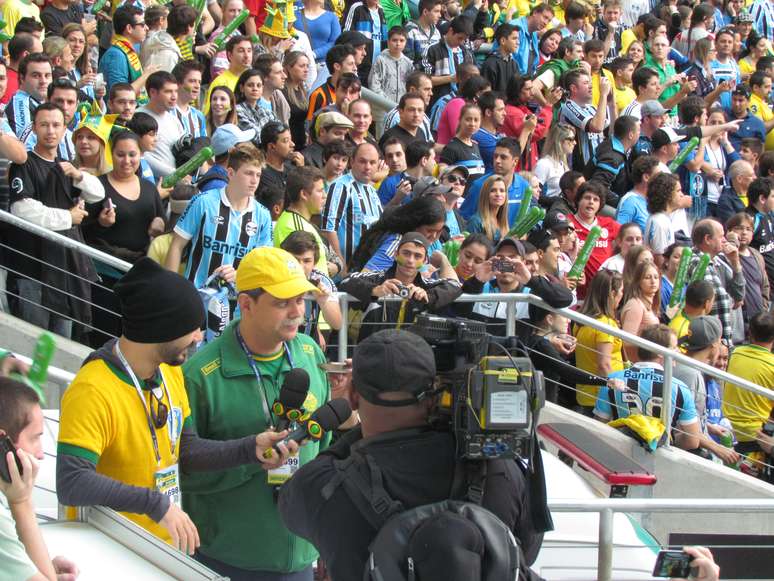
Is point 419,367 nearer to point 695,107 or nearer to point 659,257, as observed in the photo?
point 659,257

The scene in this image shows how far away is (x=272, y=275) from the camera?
13.5 ft

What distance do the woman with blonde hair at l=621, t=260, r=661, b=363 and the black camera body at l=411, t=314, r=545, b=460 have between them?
5290 mm

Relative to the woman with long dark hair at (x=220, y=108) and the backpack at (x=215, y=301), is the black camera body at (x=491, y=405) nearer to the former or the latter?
the backpack at (x=215, y=301)

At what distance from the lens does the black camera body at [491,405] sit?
316 cm

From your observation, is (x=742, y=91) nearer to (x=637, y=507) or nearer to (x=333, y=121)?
(x=333, y=121)

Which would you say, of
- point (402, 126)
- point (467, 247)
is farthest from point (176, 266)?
point (402, 126)

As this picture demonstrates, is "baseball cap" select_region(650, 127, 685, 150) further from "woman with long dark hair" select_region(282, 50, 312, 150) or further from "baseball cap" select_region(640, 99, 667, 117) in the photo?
"woman with long dark hair" select_region(282, 50, 312, 150)

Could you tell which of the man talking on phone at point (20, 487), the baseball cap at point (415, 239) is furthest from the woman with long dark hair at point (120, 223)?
the man talking on phone at point (20, 487)

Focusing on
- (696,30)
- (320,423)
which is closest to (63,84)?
(320,423)

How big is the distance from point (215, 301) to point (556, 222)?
10.5 ft

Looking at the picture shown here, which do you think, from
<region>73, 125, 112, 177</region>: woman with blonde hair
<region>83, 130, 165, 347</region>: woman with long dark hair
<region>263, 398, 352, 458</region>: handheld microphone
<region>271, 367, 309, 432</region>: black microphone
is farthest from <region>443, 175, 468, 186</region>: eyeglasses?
<region>263, 398, 352, 458</region>: handheld microphone

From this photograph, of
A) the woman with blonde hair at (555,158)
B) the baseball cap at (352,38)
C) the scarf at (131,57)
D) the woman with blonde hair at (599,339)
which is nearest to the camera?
the woman with blonde hair at (599,339)

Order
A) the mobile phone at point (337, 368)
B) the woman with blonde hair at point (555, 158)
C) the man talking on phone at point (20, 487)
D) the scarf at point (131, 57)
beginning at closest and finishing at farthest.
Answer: the man talking on phone at point (20, 487) < the mobile phone at point (337, 368) < the scarf at point (131, 57) < the woman with blonde hair at point (555, 158)

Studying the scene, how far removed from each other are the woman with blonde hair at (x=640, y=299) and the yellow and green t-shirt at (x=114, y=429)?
16.9 ft
